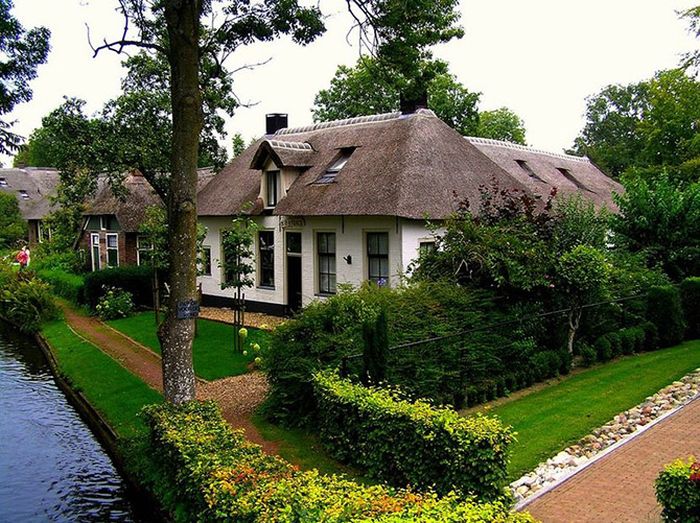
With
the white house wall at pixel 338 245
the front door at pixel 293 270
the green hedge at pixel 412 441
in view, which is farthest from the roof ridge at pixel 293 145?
the green hedge at pixel 412 441

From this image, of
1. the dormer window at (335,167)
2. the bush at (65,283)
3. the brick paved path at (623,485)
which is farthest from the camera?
the bush at (65,283)

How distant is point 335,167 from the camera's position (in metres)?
21.8

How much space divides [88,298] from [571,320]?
761 inches

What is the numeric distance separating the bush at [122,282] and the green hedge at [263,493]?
18245 mm

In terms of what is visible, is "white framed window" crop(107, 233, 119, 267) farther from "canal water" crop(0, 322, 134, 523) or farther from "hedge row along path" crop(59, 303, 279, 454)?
"canal water" crop(0, 322, 134, 523)

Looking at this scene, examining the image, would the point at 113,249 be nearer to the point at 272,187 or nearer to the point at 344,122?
the point at 272,187

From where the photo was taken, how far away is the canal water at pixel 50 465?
34.1 feet

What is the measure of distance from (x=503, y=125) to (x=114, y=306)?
3713 centimetres

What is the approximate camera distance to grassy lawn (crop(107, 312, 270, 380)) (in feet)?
53.2

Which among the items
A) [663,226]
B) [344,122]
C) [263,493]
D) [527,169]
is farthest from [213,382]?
[527,169]

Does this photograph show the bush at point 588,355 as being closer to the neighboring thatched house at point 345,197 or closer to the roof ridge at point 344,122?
the neighboring thatched house at point 345,197

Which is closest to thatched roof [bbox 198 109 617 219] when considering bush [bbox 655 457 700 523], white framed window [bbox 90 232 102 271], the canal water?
the canal water

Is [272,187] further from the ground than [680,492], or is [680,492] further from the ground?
[272,187]

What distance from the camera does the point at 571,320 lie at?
50.6ft
